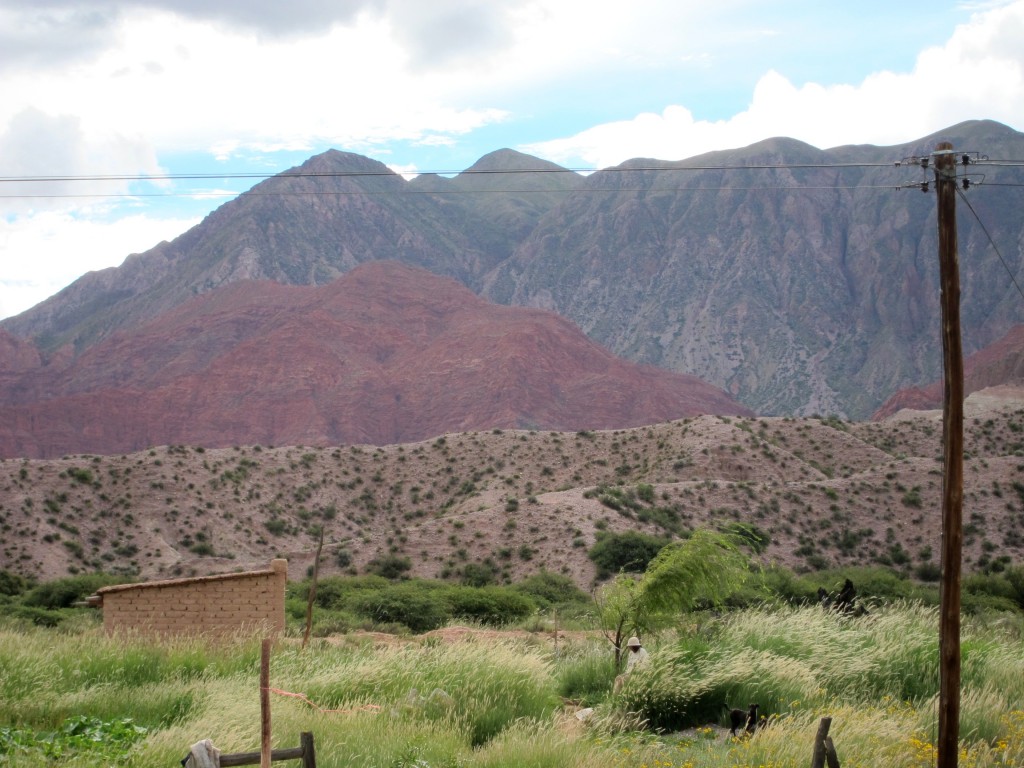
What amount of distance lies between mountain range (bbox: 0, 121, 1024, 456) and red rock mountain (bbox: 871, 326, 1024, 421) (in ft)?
57.8

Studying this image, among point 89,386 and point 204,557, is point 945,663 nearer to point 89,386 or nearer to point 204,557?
point 204,557

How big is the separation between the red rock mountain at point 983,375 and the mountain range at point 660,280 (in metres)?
17.6

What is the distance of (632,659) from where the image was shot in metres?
15.9

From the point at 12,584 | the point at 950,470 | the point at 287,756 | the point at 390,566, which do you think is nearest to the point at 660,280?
the point at 390,566

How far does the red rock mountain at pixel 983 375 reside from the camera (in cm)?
11144

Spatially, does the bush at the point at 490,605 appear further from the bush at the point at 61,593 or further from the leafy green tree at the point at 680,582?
the leafy green tree at the point at 680,582

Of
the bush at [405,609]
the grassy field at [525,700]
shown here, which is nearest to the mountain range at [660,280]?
the bush at [405,609]

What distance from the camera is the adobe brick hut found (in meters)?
20.9

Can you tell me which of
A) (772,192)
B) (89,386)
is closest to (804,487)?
(89,386)

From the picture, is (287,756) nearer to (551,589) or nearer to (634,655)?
(634,655)

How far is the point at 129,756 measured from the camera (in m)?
11.3

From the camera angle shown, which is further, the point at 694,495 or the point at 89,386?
the point at 89,386

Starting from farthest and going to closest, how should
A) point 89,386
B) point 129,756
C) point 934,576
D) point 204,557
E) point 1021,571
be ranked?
point 89,386 < point 204,557 < point 934,576 < point 1021,571 < point 129,756

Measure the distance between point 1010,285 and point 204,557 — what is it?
439 feet
